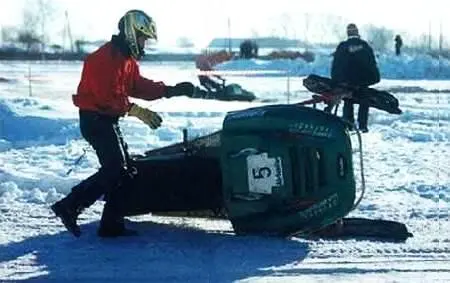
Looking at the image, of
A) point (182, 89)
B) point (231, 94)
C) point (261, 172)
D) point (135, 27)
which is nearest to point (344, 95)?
point (261, 172)

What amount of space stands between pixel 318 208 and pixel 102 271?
1.63 m

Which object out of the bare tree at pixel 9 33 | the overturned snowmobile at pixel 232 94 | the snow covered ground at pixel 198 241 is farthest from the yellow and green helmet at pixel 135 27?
the bare tree at pixel 9 33

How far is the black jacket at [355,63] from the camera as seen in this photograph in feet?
44.4

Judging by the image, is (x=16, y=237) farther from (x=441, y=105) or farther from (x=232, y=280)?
(x=441, y=105)

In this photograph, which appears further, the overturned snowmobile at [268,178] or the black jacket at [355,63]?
the black jacket at [355,63]

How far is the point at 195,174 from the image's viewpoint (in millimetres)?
7164

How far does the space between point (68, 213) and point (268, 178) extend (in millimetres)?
1516

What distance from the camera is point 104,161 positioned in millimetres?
6883

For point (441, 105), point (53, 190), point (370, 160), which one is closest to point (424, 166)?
point (370, 160)

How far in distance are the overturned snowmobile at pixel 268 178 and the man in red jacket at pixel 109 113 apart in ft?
0.71

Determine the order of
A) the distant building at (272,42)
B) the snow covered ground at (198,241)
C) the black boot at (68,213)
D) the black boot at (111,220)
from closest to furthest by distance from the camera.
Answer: the snow covered ground at (198,241) → the black boot at (68,213) → the black boot at (111,220) → the distant building at (272,42)

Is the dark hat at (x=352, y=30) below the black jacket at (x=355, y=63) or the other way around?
the other way around

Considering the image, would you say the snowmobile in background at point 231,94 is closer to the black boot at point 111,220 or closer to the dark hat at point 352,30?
the dark hat at point 352,30

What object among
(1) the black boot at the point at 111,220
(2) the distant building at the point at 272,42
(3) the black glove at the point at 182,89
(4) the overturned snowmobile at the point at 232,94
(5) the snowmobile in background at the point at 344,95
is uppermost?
(3) the black glove at the point at 182,89
